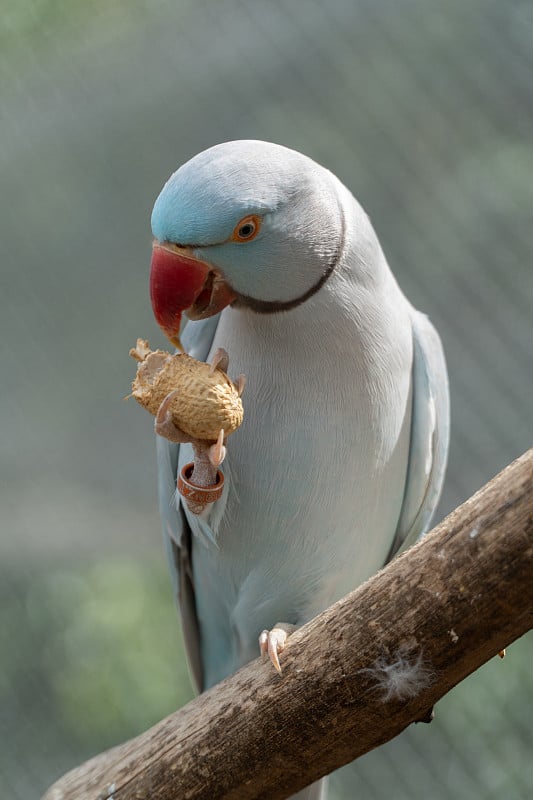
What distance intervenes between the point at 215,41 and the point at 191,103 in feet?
0.45

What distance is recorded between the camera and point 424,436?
1.25 meters

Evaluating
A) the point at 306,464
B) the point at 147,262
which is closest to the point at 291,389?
the point at 306,464

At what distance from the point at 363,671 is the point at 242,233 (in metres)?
0.49

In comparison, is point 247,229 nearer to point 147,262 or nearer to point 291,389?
point 291,389

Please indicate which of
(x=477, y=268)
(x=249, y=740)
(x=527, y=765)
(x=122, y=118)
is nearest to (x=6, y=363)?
(x=122, y=118)

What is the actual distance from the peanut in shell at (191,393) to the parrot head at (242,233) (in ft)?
0.26

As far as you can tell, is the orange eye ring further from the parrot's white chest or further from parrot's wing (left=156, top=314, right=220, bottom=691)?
parrot's wing (left=156, top=314, right=220, bottom=691)

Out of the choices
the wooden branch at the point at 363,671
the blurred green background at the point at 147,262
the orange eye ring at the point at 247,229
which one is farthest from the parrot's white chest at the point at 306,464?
the blurred green background at the point at 147,262

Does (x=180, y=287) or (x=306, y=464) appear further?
(x=306, y=464)

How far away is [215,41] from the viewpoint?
1.77 meters

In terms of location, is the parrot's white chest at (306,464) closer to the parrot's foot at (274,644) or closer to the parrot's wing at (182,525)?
the parrot's wing at (182,525)

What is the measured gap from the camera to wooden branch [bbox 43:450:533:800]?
30.7 inches

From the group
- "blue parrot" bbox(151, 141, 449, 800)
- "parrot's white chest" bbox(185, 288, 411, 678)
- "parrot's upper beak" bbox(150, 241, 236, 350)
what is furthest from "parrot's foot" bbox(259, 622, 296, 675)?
"parrot's upper beak" bbox(150, 241, 236, 350)

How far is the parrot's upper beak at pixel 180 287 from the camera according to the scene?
995mm
